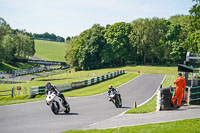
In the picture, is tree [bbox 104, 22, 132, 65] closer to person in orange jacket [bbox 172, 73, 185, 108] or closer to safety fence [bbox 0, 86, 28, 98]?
safety fence [bbox 0, 86, 28, 98]

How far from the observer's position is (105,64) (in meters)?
87.2

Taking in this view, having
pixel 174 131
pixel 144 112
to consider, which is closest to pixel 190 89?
pixel 144 112

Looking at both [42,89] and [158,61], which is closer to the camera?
[42,89]

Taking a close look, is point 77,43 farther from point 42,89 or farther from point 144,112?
point 144,112

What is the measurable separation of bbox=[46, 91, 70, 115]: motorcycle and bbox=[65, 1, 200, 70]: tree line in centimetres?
6426

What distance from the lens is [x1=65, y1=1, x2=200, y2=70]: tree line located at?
75938 millimetres

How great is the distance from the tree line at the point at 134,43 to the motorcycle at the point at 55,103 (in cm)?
6426

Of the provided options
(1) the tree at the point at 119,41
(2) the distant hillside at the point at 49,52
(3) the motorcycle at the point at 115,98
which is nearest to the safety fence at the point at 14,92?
(3) the motorcycle at the point at 115,98

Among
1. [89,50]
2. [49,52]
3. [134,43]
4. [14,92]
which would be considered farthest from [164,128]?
[49,52]

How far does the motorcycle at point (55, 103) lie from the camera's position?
1382 centimetres

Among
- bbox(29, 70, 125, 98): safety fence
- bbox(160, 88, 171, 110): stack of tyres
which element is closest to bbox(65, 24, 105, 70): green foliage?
bbox(29, 70, 125, 98): safety fence

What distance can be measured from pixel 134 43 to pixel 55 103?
67409 mm

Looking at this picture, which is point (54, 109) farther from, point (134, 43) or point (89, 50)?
point (89, 50)

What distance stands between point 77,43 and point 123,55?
2001 cm
